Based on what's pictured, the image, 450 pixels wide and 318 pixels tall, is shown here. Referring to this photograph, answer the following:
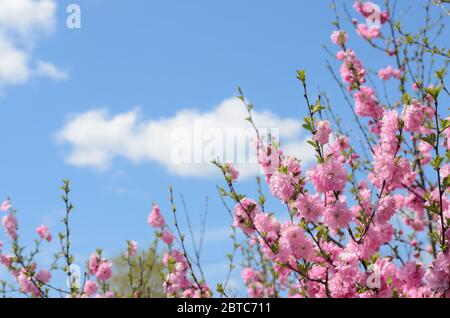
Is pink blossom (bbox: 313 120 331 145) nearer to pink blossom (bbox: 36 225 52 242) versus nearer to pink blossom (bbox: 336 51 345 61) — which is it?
pink blossom (bbox: 336 51 345 61)

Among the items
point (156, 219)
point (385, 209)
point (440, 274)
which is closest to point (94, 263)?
point (156, 219)

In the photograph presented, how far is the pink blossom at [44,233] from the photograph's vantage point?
6977mm

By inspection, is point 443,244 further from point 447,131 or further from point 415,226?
point 415,226

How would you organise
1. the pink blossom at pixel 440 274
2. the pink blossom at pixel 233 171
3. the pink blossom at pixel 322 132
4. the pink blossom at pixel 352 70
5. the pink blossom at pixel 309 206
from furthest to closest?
the pink blossom at pixel 352 70 < the pink blossom at pixel 233 171 < the pink blossom at pixel 309 206 < the pink blossom at pixel 322 132 < the pink blossom at pixel 440 274

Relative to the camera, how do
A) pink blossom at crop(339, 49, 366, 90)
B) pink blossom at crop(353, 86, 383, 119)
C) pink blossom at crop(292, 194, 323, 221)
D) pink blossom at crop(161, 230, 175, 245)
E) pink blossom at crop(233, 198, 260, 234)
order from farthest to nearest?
pink blossom at crop(161, 230, 175, 245), pink blossom at crop(339, 49, 366, 90), pink blossom at crop(353, 86, 383, 119), pink blossom at crop(233, 198, 260, 234), pink blossom at crop(292, 194, 323, 221)

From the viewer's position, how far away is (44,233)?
276 inches

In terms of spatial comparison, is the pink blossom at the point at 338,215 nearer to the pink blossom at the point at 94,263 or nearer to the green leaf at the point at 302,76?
the green leaf at the point at 302,76

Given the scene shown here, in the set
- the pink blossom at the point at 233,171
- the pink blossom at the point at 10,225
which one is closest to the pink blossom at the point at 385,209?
the pink blossom at the point at 233,171

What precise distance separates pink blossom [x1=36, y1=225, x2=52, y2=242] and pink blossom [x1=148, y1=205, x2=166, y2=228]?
159cm

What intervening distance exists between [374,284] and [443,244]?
44 centimetres

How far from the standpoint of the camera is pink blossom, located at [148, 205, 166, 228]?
20.6 feet

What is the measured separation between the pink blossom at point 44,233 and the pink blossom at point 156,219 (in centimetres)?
159

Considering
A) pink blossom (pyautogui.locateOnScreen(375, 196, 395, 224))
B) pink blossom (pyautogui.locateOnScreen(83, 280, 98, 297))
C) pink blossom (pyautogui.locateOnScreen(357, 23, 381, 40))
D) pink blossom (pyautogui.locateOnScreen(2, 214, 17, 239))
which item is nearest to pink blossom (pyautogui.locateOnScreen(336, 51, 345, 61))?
pink blossom (pyautogui.locateOnScreen(357, 23, 381, 40))

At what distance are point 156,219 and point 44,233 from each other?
1670 millimetres
